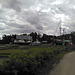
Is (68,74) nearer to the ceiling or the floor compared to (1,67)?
nearer to the floor

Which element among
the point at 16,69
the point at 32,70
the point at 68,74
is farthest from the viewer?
the point at 68,74

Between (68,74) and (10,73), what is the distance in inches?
179

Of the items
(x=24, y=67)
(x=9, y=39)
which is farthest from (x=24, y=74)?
(x=9, y=39)

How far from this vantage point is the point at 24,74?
16.3 ft

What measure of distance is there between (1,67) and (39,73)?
217 cm

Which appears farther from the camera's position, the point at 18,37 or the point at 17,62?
the point at 18,37

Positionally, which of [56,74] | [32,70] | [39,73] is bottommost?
[56,74]

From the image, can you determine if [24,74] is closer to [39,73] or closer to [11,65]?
[11,65]

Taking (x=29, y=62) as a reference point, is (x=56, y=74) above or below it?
below

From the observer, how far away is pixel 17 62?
4840mm

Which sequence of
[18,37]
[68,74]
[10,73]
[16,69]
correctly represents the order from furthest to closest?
[18,37] → [68,74] → [16,69] → [10,73]

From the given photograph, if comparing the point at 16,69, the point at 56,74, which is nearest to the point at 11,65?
the point at 16,69

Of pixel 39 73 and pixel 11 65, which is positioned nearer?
pixel 11 65

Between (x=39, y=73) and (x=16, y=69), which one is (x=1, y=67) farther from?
(x=39, y=73)
